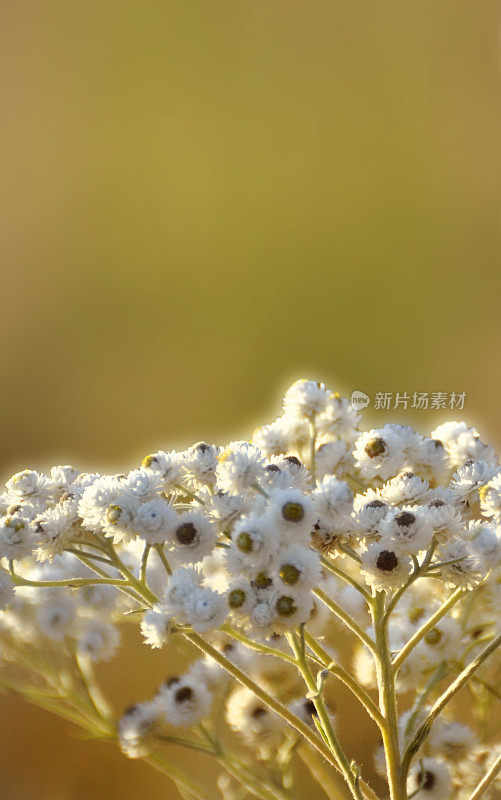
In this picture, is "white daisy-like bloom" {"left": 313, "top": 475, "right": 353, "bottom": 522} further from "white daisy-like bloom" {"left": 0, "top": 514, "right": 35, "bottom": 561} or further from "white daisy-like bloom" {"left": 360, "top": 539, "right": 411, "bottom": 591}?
"white daisy-like bloom" {"left": 0, "top": 514, "right": 35, "bottom": 561}

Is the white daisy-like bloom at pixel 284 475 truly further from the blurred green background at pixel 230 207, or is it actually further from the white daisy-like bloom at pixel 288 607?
the blurred green background at pixel 230 207

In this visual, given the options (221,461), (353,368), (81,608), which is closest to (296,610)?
(221,461)

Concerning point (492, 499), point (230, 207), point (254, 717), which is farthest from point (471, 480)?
point (230, 207)

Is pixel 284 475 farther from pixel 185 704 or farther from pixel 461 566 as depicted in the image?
pixel 185 704

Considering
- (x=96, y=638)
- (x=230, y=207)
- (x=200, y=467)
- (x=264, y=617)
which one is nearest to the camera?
(x=264, y=617)

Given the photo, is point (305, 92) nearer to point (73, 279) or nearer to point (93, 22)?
point (93, 22)

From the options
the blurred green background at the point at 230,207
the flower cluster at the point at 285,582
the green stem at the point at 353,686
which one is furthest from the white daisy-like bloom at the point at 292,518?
the blurred green background at the point at 230,207

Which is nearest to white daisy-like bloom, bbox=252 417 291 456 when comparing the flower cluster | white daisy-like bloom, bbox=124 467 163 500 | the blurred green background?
the flower cluster
